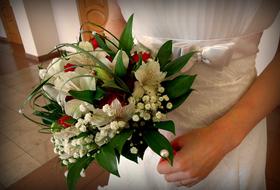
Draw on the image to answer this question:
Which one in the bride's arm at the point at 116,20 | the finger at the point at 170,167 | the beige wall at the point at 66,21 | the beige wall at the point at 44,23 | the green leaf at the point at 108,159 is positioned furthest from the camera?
the beige wall at the point at 44,23

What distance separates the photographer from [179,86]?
20.6 inches

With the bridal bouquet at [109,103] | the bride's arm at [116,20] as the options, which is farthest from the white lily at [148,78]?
the bride's arm at [116,20]

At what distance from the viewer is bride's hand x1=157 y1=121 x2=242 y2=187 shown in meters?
0.57

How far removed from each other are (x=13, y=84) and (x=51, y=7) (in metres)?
1.44

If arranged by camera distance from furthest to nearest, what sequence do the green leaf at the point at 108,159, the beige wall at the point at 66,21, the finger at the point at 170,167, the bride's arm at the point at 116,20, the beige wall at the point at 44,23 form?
the beige wall at the point at 44,23 < the beige wall at the point at 66,21 < the bride's arm at the point at 116,20 < the finger at the point at 170,167 < the green leaf at the point at 108,159

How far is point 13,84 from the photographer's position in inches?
132

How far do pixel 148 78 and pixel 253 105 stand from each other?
0.31 m

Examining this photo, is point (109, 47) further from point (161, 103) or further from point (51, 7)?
point (51, 7)

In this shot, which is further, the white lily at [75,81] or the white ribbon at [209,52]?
the white ribbon at [209,52]

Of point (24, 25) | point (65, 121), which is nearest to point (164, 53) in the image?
point (65, 121)

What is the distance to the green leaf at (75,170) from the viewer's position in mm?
494

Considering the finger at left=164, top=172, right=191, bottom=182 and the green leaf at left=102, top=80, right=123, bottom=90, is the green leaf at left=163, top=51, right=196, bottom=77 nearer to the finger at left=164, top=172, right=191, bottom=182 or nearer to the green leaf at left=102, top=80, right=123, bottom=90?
the green leaf at left=102, top=80, right=123, bottom=90

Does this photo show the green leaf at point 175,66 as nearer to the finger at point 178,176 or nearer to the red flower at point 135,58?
the red flower at point 135,58

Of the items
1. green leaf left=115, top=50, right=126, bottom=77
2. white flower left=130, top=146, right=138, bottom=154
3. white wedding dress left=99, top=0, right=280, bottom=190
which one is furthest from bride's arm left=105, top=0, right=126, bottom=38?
white flower left=130, top=146, right=138, bottom=154
